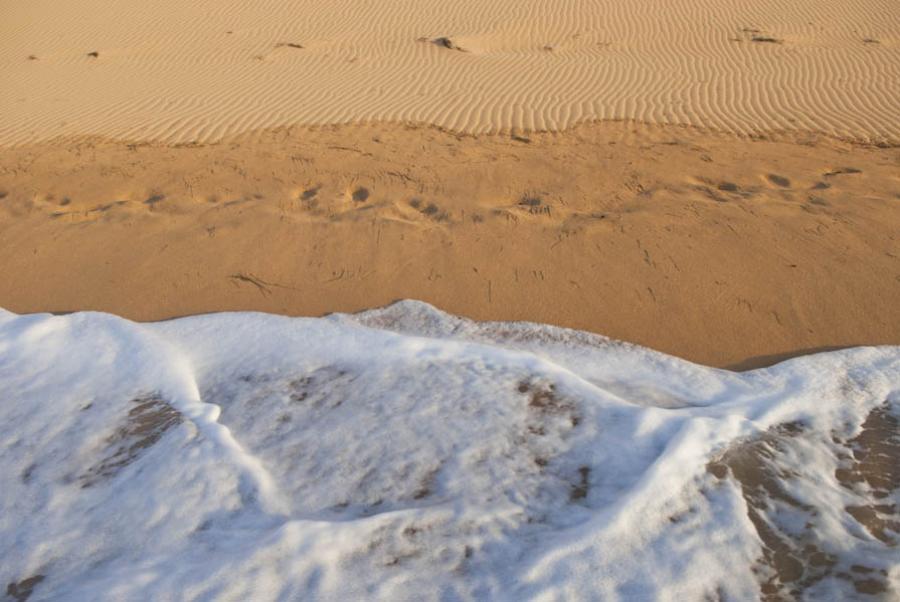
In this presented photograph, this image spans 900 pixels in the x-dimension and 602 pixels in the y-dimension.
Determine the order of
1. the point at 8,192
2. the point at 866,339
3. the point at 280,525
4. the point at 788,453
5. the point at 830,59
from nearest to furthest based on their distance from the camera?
1. the point at 280,525
2. the point at 788,453
3. the point at 866,339
4. the point at 8,192
5. the point at 830,59

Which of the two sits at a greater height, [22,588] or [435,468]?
[435,468]

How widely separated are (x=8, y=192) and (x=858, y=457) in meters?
6.63

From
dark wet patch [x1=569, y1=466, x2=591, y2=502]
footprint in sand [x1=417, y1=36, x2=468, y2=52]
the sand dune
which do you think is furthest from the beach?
footprint in sand [x1=417, y1=36, x2=468, y2=52]

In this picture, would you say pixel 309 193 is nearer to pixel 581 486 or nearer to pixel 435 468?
pixel 435 468

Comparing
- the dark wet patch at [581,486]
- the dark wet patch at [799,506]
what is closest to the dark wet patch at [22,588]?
the dark wet patch at [581,486]

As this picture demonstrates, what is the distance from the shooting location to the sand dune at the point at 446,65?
8789mm

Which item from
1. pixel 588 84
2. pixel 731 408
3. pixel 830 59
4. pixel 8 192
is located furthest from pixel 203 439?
pixel 830 59

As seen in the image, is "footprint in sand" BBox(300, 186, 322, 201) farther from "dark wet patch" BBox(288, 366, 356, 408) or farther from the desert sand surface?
"dark wet patch" BBox(288, 366, 356, 408)

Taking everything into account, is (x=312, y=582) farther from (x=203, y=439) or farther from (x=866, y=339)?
(x=866, y=339)

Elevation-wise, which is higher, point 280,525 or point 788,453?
point 788,453

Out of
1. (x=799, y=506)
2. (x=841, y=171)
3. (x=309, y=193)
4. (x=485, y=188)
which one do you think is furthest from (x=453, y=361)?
(x=841, y=171)

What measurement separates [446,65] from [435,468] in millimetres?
9623

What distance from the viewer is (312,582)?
86.9 inches

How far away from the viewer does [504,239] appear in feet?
15.3
